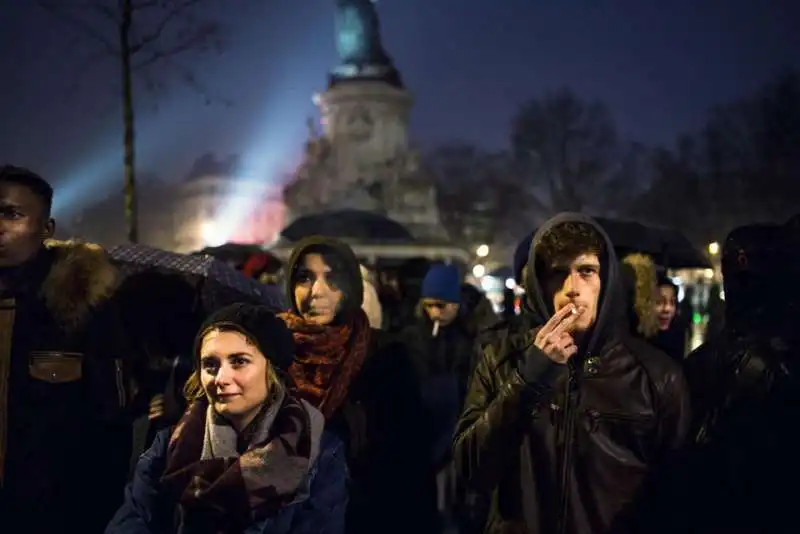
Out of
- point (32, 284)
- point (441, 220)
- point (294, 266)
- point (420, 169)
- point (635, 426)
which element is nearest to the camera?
point (635, 426)

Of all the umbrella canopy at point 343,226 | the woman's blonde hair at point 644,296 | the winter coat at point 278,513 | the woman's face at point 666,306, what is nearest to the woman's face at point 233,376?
the winter coat at point 278,513

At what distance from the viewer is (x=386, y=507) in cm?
470

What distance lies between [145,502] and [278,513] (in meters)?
0.42

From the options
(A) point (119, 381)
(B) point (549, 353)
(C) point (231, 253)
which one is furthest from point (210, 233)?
(B) point (549, 353)

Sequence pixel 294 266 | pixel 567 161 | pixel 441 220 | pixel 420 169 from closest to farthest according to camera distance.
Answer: pixel 294 266 < pixel 567 161 < pixel 420 169 < pixel 441 220

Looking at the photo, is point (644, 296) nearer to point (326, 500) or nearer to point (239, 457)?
point (326, 500)

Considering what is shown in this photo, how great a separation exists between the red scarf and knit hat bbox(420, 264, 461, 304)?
277cm

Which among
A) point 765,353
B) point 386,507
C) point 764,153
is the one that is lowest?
point 386,507

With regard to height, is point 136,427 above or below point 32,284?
below

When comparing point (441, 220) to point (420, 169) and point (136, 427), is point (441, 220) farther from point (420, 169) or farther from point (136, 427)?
point (136, 427)

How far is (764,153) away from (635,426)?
94.8ft

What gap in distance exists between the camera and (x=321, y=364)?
421 centimetres

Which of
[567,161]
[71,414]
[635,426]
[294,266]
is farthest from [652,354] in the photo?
[567,161]

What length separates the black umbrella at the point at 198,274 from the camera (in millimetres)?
5359
